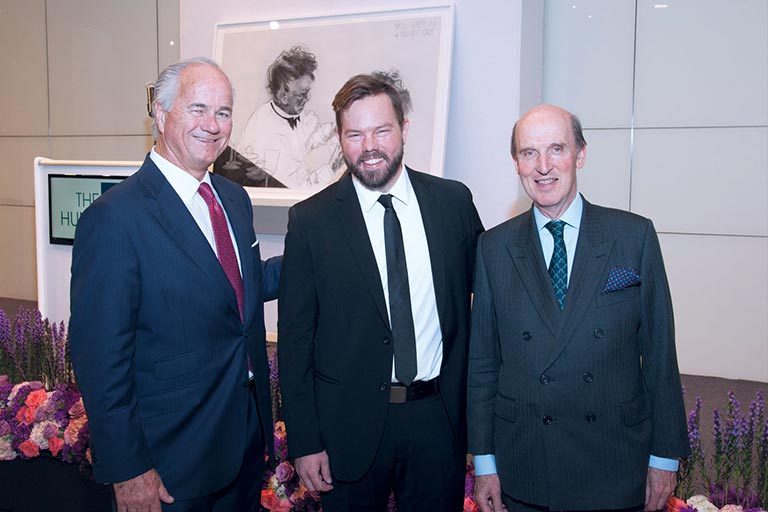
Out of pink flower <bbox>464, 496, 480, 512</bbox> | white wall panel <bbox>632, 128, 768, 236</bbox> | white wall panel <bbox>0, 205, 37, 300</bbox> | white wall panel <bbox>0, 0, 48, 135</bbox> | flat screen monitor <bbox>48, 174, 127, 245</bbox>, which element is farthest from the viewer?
white wall panel <bbox>0, 205, 37, 300</bbox>

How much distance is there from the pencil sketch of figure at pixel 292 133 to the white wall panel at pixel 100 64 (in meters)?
2.11

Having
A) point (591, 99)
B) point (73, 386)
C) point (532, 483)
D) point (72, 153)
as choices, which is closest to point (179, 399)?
point (532, 483)

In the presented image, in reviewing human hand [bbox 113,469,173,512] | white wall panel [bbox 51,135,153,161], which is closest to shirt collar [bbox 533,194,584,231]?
human hand [bbox 113,469,173,512]

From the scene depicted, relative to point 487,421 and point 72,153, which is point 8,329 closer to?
point 487,421

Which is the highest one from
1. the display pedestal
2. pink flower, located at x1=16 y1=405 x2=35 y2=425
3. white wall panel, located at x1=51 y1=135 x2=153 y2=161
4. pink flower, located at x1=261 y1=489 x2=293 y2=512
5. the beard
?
white wall panel, located at x1=51 y1=135 x2=153 y2=161

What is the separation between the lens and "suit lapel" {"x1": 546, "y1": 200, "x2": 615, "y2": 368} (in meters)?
1.92

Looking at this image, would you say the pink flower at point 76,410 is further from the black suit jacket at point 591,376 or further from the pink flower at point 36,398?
Result: the black suit jacket at point 591,376

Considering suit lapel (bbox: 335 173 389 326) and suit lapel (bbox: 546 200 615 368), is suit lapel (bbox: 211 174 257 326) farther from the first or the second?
suit lapel (bbox: 546 200 615 368)

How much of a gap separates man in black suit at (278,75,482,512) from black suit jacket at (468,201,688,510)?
0.26 meters

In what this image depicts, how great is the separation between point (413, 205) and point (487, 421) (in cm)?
71

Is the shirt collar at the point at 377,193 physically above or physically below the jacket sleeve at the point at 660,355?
above

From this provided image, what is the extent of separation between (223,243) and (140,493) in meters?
0.73

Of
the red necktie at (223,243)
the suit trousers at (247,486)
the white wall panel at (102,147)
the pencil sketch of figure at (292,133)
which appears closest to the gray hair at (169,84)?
the red necktie at (223,243)

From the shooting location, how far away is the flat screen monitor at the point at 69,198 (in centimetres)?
408
